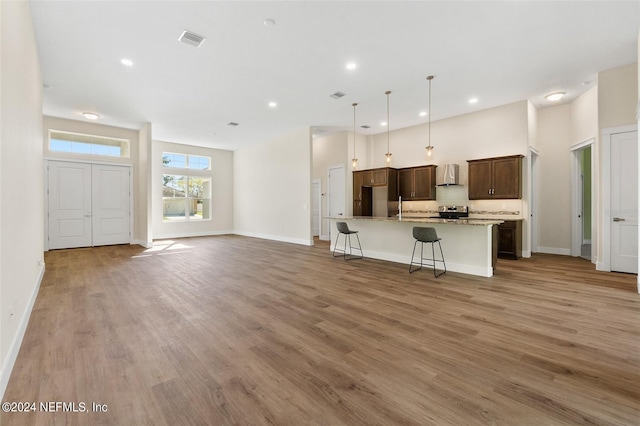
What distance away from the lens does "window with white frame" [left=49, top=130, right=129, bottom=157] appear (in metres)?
7.48

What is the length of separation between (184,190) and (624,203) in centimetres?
1198

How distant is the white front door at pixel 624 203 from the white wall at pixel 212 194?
1136 cm

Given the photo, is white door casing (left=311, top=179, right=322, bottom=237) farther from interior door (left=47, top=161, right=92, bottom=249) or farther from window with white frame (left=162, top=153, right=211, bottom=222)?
interior door (left=47, top=161, right=92, bottom=249)

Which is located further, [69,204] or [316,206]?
[316,206]

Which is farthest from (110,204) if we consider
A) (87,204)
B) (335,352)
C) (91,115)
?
(335,352)

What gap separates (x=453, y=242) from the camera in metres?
4.95

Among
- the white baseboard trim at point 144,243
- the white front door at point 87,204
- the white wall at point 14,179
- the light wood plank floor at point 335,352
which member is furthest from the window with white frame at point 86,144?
the white wall at point 14,179

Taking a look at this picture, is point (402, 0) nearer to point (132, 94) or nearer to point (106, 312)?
point (106, 312)

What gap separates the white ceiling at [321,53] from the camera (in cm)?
336

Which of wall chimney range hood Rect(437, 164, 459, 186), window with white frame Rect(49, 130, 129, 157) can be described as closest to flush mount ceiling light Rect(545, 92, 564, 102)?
wall chimney range hood Rect(437, 164, 459, 186)

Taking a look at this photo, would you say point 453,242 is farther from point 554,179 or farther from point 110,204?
point 110,204

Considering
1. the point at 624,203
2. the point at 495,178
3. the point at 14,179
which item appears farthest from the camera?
the point at 495,178

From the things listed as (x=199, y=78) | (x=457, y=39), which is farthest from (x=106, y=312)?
(x=457, y=39)

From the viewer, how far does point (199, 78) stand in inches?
201
